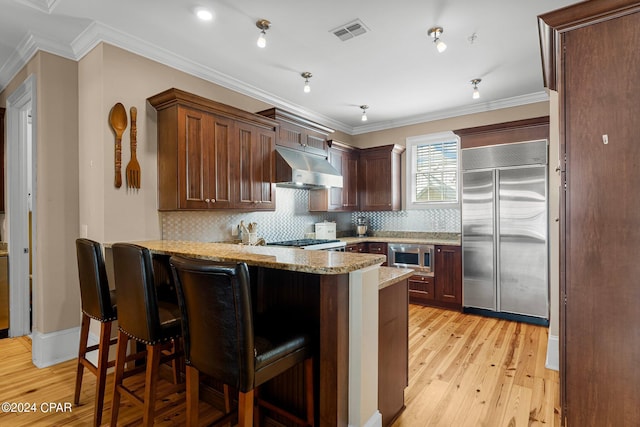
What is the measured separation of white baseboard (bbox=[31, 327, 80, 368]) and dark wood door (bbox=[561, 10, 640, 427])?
3.66 meters

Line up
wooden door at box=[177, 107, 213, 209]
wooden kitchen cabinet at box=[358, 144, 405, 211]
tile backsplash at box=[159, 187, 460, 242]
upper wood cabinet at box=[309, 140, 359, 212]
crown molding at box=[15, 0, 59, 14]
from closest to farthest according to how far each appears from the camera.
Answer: crown molding at box=[15, 0, 59, 14] < wooden door at box=[177, 107, 213, 209] < tile backsplash at box=[159, 187, 460, 242] < upper wood cabinet at box=[309, 140, 359, 212] < wooden kitchen cabinet at box=[358, 144, 405, 211]

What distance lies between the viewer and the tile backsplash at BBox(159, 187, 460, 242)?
332cm

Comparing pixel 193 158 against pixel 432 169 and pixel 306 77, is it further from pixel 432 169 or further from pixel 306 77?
pixel 432 169

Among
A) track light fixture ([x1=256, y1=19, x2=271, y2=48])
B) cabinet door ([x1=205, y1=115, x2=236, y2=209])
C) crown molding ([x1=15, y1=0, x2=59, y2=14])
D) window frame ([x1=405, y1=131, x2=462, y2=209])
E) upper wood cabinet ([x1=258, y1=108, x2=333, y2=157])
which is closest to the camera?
crown molding ([x1=15, y1=0, x2=59, y2=14])

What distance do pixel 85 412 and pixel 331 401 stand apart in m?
1.73

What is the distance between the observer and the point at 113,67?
110 inches

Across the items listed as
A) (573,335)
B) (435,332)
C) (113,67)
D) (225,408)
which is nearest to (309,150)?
(113,67)

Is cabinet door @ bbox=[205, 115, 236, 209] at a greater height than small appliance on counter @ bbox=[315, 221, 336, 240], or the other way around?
cabinet door @ bbox=[205, 115, 236, 209]

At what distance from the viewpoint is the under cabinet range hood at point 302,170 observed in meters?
3.74

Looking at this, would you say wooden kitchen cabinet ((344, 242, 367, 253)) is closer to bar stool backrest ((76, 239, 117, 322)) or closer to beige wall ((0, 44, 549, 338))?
beige wall ((0, 44, 549, 338))

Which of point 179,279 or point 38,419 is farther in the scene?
point 38,419

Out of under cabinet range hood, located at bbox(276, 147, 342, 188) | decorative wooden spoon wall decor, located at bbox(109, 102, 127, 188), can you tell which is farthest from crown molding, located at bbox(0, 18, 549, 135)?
under cabinet range hood, located at bbox(276, 147, 342, 188)

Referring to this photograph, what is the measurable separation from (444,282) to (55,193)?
14.6 ft

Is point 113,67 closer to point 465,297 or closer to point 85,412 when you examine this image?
point 85,412
